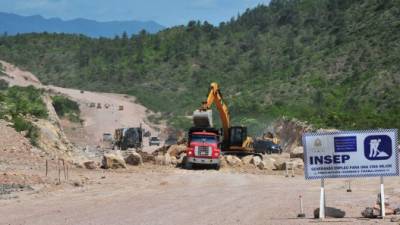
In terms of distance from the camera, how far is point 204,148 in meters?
40.0

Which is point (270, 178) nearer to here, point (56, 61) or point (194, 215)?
point (194, 215)

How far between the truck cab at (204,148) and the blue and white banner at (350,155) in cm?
2167

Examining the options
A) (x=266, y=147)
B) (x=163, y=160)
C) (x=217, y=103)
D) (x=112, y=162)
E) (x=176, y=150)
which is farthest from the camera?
(x=266, y=147)

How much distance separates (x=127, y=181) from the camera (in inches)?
1315

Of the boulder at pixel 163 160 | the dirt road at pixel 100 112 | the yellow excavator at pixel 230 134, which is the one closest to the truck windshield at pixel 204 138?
the yellow excavator at pixel 230 134

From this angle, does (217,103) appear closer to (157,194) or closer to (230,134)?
(230,134)

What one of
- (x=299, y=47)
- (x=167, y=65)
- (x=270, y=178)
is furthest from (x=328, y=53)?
(x=270, y=178)

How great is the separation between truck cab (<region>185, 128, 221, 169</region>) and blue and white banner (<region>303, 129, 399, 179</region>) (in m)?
21.7

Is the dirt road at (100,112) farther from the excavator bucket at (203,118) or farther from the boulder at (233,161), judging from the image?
the excavator bucket at (203,118)

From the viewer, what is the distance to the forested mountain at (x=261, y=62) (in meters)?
78.6

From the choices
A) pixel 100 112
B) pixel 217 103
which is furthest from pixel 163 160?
pixel 100 112

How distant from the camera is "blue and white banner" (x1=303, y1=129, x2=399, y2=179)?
18203mm

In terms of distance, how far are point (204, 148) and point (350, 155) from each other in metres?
21.9

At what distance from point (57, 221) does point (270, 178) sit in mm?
17811
